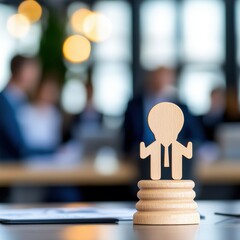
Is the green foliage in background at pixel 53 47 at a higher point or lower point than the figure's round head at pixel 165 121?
higher

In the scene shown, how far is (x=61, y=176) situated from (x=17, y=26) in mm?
8718

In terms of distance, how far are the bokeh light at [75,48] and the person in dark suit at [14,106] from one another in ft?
22.0

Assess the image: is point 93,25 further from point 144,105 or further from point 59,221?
point 59,221

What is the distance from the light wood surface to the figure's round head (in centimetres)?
386

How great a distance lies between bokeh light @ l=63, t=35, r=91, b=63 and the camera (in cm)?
1308

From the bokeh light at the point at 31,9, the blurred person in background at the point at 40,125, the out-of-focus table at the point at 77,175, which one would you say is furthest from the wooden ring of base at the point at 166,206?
the bokeh light at the point at 31,9

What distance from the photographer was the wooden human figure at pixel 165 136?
4.31 ft

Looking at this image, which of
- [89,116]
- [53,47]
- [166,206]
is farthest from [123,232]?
[53,47]

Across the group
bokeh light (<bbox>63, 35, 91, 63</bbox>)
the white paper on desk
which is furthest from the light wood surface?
bokeh light (<bbox>63, 35, 91, 63</bbox>)

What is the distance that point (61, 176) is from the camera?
17.4 feet

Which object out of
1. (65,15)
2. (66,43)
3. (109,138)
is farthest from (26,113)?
(65,15)

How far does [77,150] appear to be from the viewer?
7934 mm

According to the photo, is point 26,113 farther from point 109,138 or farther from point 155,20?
point 155,20

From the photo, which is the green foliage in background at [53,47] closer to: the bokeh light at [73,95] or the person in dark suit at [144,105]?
the bokeh light at [73,95]
